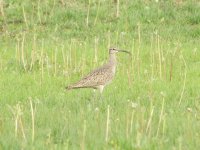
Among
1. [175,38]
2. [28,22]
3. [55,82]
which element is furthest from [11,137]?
[28,22]

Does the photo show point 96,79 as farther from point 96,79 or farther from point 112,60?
point 112,60

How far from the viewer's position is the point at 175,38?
19109mm

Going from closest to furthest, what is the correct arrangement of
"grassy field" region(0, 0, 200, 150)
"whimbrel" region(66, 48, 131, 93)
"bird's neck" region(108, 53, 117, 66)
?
"grassy field" region(0, 0, 200, 150) < "whimbrel" region(66, 48, 131, 93) < "bird's neck" region(108, 53, 117, 66)

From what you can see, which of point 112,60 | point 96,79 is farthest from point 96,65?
point 96,79

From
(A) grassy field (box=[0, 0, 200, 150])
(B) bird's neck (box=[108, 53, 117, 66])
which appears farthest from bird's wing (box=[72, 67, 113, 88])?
(B) bird's neck (box=[108, 53, 117, 66])

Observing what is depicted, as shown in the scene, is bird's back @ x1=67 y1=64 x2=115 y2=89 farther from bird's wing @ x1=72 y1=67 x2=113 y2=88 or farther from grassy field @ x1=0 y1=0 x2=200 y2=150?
grassy field @ x1=0 y1=0 x2=200 y2=150

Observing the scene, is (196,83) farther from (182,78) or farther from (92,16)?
(92,16)

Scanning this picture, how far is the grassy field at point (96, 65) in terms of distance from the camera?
392 inches

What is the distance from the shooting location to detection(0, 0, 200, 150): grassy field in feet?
32.7

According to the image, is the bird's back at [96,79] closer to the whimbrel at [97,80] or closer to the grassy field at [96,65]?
the whimbrel at [97,80]

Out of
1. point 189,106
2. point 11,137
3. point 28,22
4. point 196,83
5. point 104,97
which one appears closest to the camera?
point 11,137

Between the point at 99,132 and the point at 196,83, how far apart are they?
4.44 meters

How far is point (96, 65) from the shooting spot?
54.4 feet

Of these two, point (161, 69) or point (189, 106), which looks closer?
point (189, 106)
